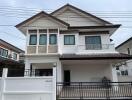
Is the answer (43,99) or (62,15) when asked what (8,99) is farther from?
(62,15)

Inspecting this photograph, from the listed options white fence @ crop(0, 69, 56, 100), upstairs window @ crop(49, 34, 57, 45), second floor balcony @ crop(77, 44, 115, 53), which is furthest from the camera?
second floor balcony @ crop(77, 44, 115, 53)

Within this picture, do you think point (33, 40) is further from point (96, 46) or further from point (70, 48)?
point (96, 46)

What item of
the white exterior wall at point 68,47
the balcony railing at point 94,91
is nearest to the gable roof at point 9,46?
the white exterior wall at point 68,47

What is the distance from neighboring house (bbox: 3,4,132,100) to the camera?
1611 centimetres

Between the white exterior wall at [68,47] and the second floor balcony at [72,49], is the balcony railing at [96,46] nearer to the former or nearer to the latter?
the second floor balcony at [72,49]

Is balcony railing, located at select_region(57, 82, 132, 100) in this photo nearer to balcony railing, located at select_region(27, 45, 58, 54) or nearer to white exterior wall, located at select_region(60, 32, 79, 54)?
balcony railing, located at select_region(27, 45, 58, 54)

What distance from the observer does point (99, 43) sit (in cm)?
1773

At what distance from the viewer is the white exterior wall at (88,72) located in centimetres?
1773

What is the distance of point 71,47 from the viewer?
1725 cm

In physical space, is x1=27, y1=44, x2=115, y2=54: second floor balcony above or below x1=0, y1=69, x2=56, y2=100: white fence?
above

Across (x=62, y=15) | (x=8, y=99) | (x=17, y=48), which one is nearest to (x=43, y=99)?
(x=8, y=99)

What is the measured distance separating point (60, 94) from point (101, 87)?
9.07ft

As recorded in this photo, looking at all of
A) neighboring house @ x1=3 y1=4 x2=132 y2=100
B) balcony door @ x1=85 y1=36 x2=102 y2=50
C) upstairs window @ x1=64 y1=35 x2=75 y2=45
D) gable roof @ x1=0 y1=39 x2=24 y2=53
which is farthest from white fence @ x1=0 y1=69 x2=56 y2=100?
gable roof @ x1=0 y1=39 x2=24 y2=53

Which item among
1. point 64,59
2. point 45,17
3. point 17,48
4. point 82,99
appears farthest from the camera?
point 17,48
